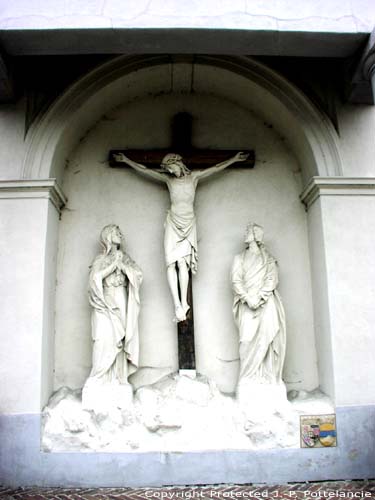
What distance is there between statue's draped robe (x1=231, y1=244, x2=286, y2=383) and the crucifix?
0.55m

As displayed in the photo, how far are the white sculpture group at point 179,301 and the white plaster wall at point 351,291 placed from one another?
0.57 meters

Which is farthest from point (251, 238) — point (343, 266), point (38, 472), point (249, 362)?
point (38, 472)

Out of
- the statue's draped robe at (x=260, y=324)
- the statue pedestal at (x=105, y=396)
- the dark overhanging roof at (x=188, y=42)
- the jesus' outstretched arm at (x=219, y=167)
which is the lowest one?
the statue pedestal at (x=105, y=396)

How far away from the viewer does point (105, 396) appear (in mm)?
4605

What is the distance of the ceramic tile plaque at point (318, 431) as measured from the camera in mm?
4523

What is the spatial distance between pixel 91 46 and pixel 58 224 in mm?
2031

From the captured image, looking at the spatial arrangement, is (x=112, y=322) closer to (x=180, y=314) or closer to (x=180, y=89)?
(x=180, y=314)

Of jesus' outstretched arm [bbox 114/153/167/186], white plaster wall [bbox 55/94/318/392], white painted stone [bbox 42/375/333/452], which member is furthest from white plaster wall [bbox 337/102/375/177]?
white painted stone [bbox 42/375/333/452]

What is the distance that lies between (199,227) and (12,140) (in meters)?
2.26

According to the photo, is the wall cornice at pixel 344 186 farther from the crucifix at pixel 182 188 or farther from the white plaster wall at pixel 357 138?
the crucifix at pixel 182 188

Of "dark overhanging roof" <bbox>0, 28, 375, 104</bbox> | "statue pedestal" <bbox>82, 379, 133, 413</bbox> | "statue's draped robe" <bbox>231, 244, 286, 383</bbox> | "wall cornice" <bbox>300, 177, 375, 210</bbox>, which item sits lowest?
"statue pedestal" <bbox>82, 379, 133, 413</bbox>

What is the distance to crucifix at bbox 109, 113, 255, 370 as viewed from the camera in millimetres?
5066

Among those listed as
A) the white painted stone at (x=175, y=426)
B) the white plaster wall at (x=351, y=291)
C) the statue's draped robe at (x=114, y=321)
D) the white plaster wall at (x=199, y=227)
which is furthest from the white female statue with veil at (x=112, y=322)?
the white plaster wall at (x=351, y=291)

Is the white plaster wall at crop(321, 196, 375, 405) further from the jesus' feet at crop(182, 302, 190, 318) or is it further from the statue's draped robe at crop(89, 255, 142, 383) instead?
the statue's draped robe at crop(89, 255, 142, 383)
